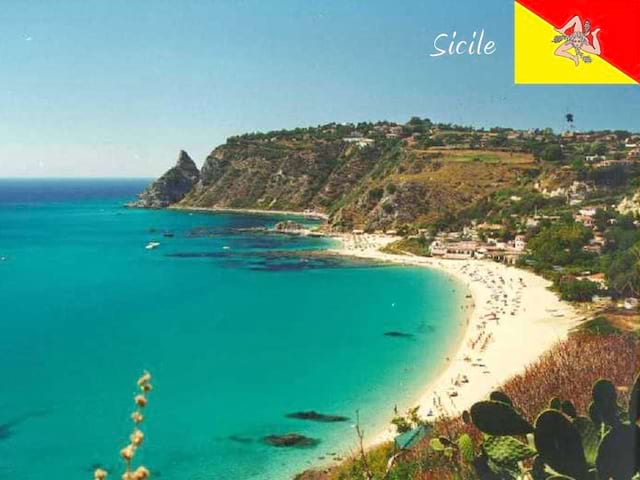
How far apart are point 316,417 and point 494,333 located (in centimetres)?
1328

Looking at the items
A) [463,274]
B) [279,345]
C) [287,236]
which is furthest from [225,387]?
[287,236]

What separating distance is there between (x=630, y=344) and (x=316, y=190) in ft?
341

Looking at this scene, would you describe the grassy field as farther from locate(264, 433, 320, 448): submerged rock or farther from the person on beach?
the person on beach

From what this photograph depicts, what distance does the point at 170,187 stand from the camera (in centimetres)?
14162

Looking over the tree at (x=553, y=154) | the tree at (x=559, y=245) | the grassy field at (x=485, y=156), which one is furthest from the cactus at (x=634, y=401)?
the grassy field at (x=485, y=156)

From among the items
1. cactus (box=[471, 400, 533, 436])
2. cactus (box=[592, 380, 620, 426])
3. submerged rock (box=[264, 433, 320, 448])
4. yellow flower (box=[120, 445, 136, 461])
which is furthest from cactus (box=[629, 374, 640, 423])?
submerged rock (box=[264, 433, 320, 448])

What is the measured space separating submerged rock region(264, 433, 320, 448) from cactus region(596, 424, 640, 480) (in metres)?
14.6

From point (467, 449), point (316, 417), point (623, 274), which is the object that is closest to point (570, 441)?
point (467, 449)

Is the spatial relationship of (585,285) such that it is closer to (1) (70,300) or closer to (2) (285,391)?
(2) (285,391)

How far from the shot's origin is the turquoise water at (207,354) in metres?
18.0

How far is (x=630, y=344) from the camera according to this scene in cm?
1453

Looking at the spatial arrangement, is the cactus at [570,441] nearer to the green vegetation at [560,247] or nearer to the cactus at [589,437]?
the cactus at [589,437]

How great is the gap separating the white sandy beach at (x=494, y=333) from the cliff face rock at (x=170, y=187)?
98067 millimetres

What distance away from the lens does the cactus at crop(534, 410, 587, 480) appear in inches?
146
